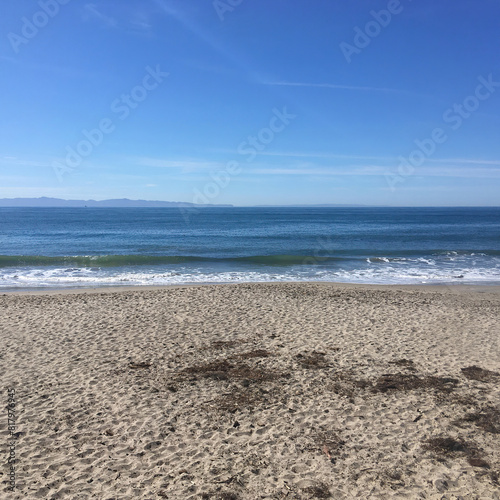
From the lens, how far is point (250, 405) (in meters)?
7.12

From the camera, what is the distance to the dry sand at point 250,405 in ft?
17.0

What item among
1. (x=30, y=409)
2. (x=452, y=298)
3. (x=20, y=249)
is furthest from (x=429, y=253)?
(x=20, y=249)

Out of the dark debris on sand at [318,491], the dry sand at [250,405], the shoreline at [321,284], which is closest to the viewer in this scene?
the dark debris on sand at [318,491]

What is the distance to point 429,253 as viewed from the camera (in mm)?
33375

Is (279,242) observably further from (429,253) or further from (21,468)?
(21,468)

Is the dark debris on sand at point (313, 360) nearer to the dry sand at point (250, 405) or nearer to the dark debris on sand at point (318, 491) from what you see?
the dry sand at point (250, 405)

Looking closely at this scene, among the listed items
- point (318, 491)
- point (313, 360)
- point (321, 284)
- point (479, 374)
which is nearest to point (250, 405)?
point (318, 491)

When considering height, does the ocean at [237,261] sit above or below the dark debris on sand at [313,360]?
above

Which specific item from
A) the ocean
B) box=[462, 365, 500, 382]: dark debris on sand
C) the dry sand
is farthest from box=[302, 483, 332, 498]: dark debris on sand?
the ocean

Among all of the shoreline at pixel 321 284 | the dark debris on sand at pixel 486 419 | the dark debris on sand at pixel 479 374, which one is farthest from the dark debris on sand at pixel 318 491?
the shoreline at pixel 321 284

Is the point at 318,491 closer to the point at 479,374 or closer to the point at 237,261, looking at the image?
the point at 479,374

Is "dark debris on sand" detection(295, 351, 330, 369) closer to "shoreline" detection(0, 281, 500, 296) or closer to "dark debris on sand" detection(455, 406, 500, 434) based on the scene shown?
"dark debris on sand" detection(455, 406, 500, 434)

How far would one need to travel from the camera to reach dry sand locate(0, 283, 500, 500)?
519cm

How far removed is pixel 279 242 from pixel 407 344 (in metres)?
31.8
